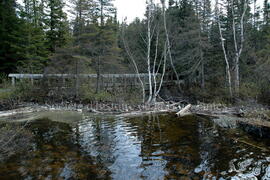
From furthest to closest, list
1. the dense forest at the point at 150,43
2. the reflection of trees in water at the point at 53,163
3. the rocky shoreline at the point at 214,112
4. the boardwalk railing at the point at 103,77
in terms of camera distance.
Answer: the boardwalk railing at the point at 103,77, the dense forest at the point at 150,43, the rocky shoreline at the point at 214,112, the reflection of trees in water at the point at 53,163

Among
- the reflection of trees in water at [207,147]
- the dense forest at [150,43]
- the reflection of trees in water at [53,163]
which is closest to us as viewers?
the reflection of trees in water at [53,163]

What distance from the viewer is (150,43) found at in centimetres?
1822

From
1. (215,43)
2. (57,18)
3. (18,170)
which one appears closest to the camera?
(18,170)

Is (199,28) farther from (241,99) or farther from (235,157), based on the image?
(235,157)

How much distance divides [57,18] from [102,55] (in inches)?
443

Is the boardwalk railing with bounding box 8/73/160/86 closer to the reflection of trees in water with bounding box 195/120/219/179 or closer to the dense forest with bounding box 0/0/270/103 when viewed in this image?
the dense forest with bounding box 0/0/270/103

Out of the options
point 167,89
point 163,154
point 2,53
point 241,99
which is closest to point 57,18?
point 2,53

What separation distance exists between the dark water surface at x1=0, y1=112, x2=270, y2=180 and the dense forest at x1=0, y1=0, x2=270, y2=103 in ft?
22.5

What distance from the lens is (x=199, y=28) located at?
1659cm

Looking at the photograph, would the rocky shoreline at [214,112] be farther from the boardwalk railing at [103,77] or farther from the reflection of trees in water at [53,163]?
the reflection of trees in water at [53,163]

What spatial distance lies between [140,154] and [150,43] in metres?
14.2

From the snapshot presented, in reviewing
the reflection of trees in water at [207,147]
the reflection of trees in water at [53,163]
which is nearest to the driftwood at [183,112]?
the reflection of trees in water at [207,147]

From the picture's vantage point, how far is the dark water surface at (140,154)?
14.2 feet

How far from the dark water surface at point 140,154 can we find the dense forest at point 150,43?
22.5ft
